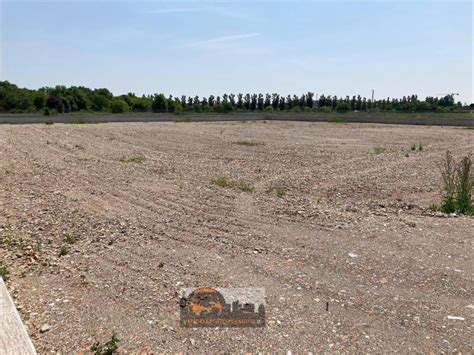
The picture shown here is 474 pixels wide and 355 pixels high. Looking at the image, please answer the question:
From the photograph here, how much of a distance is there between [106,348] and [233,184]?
7621 millimetres

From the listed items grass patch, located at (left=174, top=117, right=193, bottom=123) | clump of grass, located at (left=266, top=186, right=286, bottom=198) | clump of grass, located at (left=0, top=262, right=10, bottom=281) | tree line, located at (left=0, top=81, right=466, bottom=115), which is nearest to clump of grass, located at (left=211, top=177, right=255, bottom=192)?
clump of grass, located at (left=266, top=186, right=286, bottom=198)

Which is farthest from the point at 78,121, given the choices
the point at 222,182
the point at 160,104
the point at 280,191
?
the point at 160,104

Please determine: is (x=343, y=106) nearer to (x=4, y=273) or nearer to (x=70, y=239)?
(x=70, y=239)

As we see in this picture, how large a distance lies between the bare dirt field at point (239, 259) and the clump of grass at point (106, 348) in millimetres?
97

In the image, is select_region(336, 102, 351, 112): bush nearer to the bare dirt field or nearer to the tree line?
the tree line

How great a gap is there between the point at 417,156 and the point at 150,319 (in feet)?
55.1

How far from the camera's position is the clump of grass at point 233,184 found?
10477 millimetres

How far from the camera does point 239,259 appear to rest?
222 inches

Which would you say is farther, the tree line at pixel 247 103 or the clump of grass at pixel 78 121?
the tree line at pixel 247 103

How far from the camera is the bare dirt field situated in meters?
3.88

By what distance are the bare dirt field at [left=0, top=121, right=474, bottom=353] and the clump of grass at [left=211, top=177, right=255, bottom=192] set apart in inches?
3.8

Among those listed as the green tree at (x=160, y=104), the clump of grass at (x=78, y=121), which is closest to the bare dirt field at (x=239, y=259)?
the clump of grass at (x=78, y=121)

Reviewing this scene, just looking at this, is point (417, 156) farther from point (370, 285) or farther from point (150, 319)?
point (150, 319)

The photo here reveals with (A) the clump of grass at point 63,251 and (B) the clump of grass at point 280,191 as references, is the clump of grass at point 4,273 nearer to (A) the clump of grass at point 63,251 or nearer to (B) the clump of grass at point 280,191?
(A) the clump of grass at point 63,251
